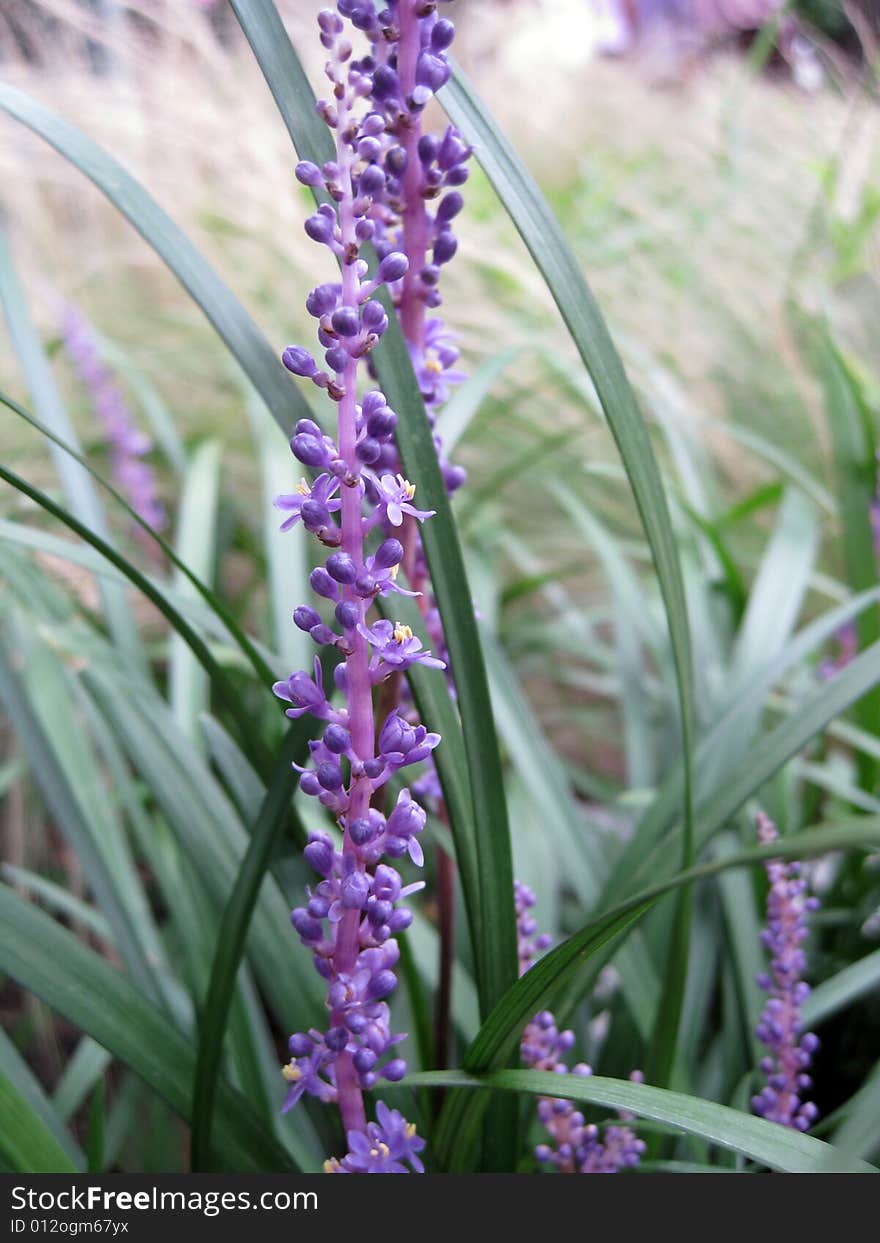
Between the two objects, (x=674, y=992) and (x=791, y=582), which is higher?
(x=791, y=582)

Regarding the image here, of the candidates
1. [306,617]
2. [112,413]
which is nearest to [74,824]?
[306,617]

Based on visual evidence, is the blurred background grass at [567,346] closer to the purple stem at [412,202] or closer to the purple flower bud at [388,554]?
the purple stem at [412,202]

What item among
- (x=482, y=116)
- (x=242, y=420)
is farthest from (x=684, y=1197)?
(x=242, y=420)

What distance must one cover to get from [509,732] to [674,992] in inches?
23.1

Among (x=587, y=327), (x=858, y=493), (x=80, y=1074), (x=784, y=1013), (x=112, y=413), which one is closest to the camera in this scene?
(x=587, y=327)

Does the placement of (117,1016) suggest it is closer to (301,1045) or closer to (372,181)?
(301,1045)

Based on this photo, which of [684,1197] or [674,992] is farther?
[674,992]

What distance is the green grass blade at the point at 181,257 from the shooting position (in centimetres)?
104

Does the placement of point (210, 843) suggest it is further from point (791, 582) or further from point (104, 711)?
point (791, 582)

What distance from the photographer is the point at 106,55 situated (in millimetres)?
5234

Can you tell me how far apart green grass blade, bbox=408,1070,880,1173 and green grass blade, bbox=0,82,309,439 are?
0.65 metres

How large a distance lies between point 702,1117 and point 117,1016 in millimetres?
562

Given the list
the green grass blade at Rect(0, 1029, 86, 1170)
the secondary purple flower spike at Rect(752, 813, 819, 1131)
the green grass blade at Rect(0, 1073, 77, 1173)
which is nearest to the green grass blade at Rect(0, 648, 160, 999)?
the green grass blade at Rect(0, 1029, 86, 1170)

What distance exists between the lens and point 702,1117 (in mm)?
799
